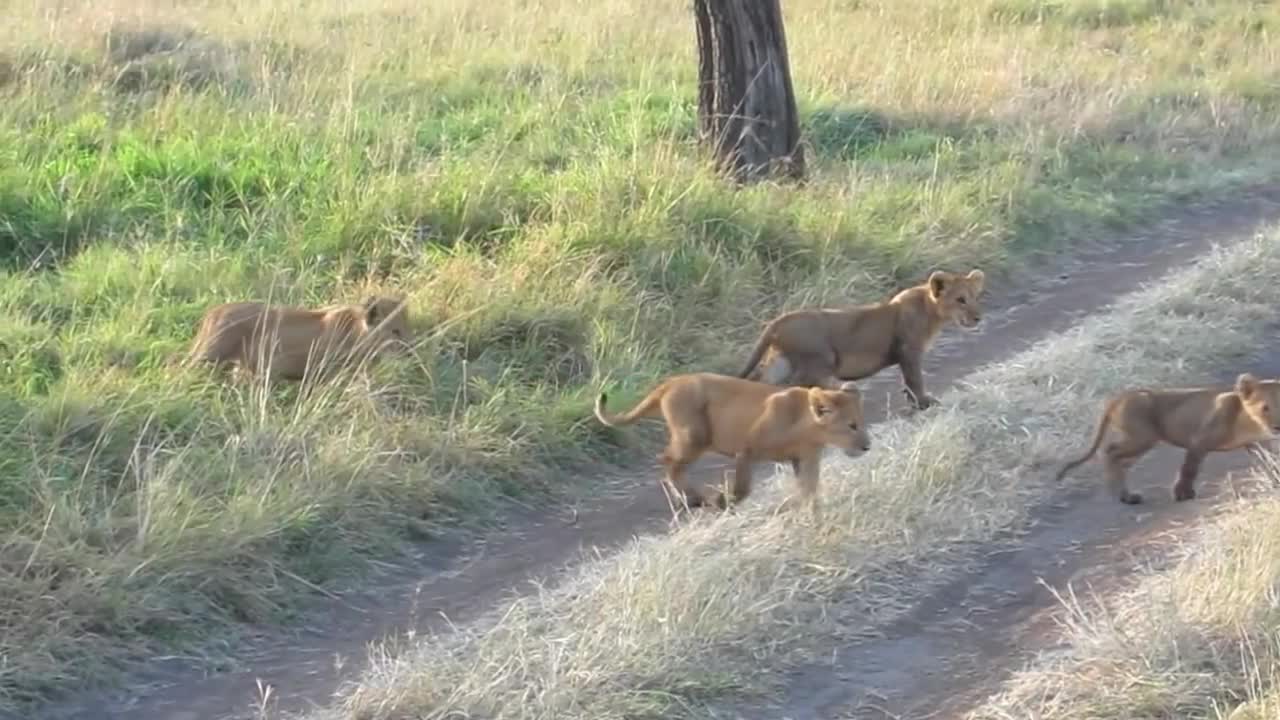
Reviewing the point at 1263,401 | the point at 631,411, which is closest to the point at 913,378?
the point at 631,411

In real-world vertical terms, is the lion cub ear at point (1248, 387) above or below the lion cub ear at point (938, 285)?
above

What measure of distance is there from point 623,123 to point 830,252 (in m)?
2.49

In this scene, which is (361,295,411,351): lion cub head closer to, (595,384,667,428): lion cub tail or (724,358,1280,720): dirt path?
(595,384,667,428): lion cub tail

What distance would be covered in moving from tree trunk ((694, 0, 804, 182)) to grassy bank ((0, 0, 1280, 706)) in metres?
0.30

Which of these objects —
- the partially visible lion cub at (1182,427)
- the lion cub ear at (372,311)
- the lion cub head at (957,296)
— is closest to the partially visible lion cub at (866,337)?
the lion cub head at (957,296)

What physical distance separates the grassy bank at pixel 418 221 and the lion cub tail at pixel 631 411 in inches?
7.6

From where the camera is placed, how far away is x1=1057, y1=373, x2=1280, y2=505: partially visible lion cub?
687 cm

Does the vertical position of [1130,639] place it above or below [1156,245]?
above

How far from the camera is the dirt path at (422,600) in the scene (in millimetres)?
5133

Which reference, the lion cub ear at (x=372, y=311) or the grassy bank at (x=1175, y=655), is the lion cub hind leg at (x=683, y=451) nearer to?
the lion cub ear at (x=372, y=311)

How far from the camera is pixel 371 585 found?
5.99 meters

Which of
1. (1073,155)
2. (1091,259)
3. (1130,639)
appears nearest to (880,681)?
(1130,639)

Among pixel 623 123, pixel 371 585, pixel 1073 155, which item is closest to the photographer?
pixel 371 585

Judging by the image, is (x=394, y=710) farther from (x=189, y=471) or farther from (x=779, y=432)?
(x=779, y=432)
